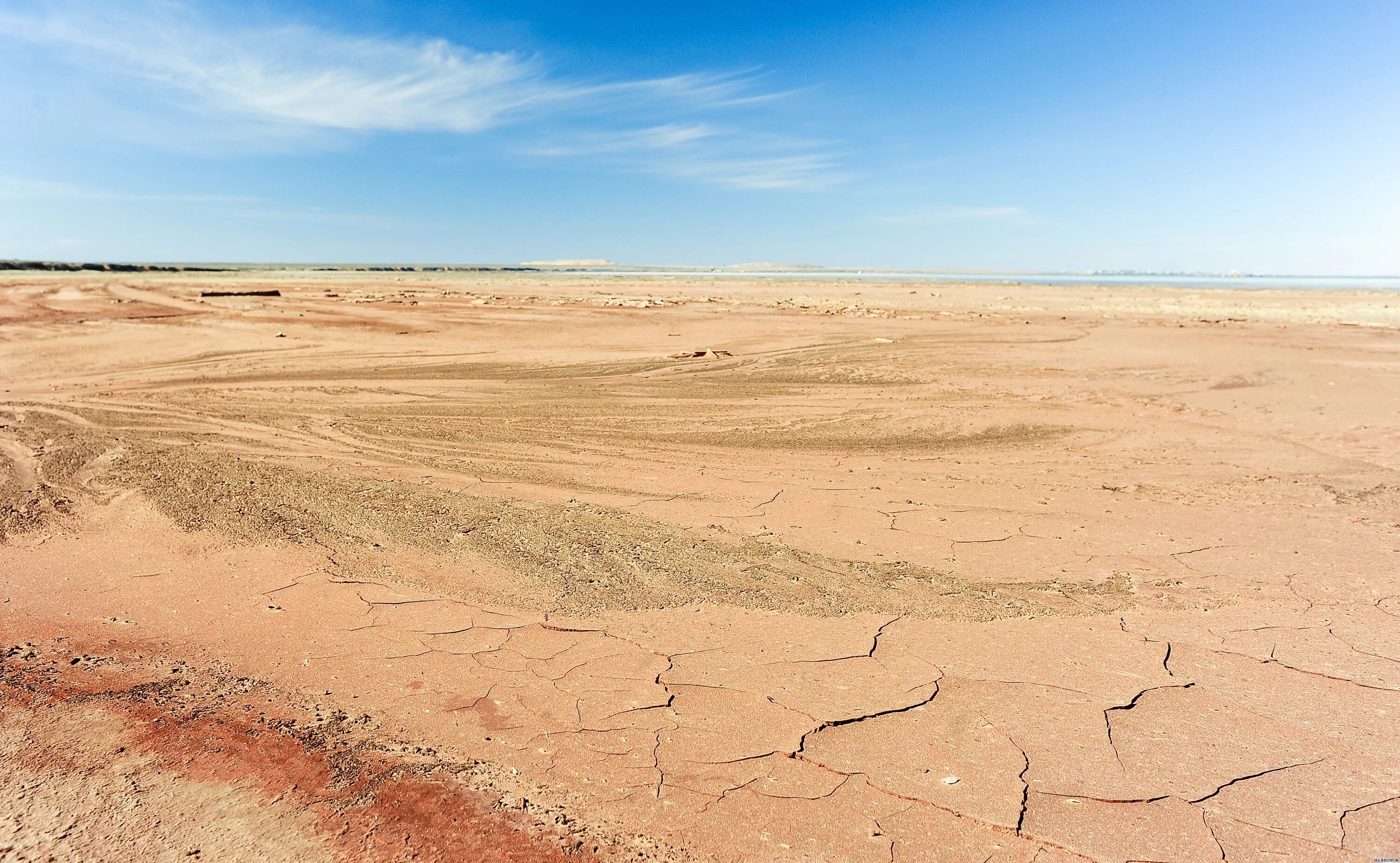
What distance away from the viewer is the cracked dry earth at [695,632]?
104 inches

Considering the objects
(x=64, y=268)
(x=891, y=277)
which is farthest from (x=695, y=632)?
(x=891, y=277)

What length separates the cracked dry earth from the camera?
8.68 feet

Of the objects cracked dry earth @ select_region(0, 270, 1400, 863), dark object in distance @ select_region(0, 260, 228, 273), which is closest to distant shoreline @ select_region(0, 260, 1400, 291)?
dark object in distance @ select_region(0, 260, 228, 273)

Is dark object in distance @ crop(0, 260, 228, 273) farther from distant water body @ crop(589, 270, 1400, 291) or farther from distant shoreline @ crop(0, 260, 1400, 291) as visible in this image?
distant water body @ crop(589, 270, 1400, 291)

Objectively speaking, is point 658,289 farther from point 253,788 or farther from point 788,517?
point 253,788

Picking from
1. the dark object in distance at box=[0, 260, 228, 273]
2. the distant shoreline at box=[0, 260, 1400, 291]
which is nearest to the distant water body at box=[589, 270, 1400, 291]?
the distant shoreline at box=[0, 260, 1400, 291]

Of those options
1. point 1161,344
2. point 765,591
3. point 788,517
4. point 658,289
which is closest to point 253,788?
point 765,591

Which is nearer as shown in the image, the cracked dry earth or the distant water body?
the cracked dry earth

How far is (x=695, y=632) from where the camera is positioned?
4.01 meters

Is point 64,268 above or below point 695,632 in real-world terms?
above

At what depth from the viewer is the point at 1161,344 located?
18.3m

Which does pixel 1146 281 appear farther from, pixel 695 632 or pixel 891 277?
pixel 695 632

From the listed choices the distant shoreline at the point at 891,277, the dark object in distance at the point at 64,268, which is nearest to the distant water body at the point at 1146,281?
the distant shoreline at the point at 891,277

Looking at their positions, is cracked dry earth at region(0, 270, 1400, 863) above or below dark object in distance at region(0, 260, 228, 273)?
below
